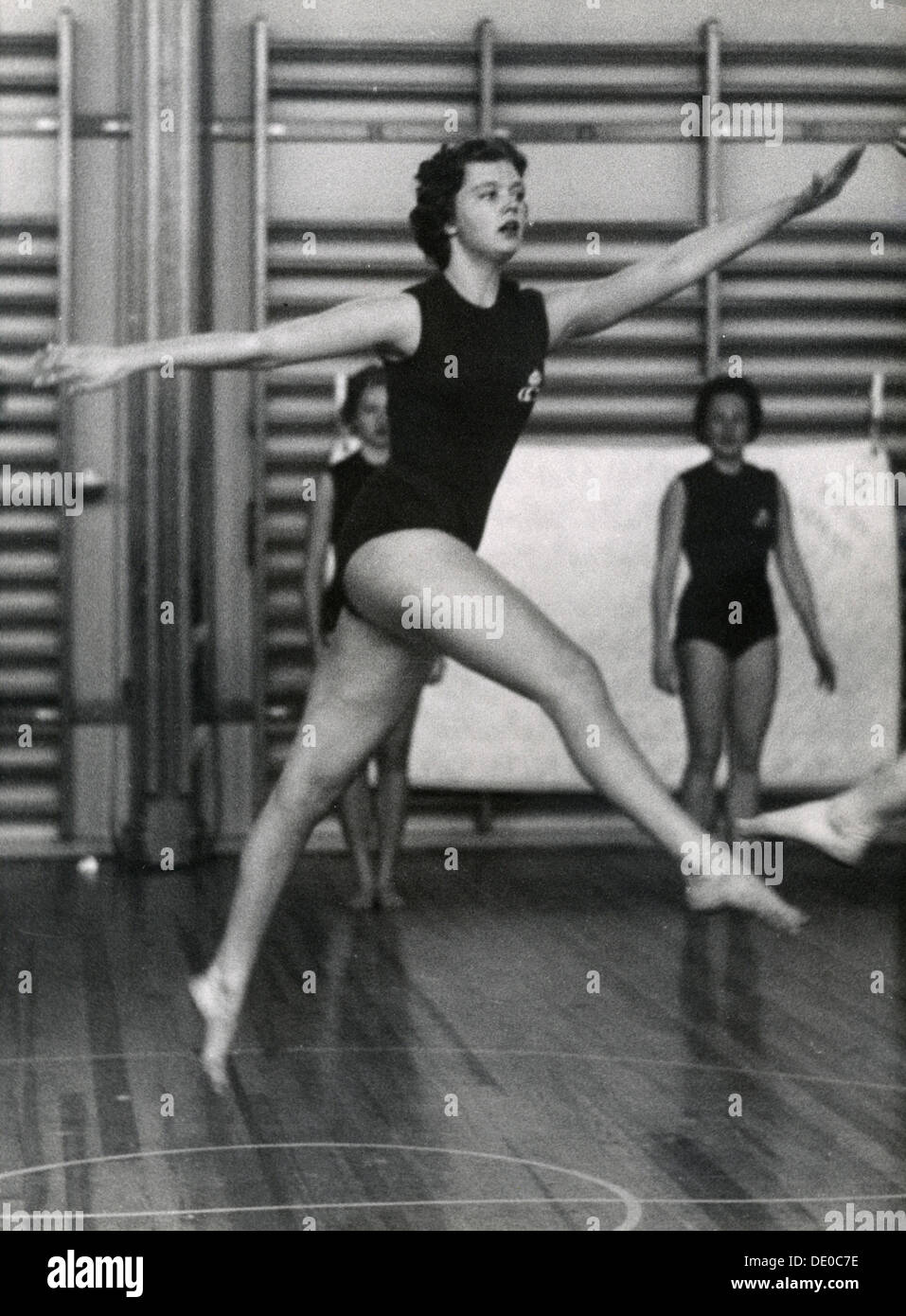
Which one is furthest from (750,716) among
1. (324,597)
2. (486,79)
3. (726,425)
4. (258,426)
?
(486,79)

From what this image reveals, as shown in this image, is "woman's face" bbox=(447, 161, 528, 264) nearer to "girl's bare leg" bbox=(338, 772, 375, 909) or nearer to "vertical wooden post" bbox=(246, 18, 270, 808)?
"girl's bare leg" bbox=(338, 772, 375, 909)

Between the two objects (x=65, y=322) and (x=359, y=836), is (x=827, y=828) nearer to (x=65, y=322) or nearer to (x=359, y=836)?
(x=359, y=836)

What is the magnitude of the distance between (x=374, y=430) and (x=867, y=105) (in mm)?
2873

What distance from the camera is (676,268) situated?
4.23 meters

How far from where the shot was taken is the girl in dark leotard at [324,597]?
714 cm

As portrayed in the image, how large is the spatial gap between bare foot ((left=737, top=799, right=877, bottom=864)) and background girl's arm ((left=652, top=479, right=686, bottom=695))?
345 cm

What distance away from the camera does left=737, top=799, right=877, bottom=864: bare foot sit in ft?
13.1

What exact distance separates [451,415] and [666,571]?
11.2 feet

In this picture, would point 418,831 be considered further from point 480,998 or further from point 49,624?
point 480,998

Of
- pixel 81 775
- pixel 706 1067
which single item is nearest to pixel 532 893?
pixel 81 775

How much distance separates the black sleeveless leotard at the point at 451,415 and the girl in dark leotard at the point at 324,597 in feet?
9.13

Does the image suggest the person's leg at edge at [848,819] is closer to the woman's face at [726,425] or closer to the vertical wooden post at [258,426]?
the woman's face at [726,425]

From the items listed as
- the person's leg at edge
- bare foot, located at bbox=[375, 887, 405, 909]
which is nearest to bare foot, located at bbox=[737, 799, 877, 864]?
the person's leg at edge

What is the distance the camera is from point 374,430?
280 inches
